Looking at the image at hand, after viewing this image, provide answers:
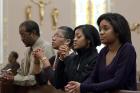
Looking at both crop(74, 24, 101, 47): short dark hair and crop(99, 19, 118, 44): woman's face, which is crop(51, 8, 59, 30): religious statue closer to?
crop(74, 24, 101, 47): short dark hair

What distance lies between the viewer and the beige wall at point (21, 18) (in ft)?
40.9

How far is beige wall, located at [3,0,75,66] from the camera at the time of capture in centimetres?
1246

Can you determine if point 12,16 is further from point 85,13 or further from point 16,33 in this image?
point 85,13

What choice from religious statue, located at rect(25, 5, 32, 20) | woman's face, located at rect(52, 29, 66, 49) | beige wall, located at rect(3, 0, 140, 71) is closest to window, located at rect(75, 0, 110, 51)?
beige wall, located at rect(3, 0, 140, 71)

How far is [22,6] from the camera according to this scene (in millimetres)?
12758

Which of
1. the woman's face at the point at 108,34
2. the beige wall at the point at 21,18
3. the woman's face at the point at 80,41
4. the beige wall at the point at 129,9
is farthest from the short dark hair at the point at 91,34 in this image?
the beige wall at the point at 129,9

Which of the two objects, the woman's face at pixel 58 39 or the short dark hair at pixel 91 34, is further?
the woman's face at pixel 58 39

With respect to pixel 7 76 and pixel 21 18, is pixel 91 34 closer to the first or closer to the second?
pixel 7 76

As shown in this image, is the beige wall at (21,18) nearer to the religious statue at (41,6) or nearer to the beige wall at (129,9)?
the religious statue at (41,6)

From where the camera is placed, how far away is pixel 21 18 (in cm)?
1268

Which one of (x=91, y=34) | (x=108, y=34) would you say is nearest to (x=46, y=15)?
(x=91, y=34)

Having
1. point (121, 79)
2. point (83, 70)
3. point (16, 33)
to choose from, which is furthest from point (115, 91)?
point (16, 33)

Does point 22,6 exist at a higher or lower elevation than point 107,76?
higher

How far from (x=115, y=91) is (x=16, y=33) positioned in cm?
990
